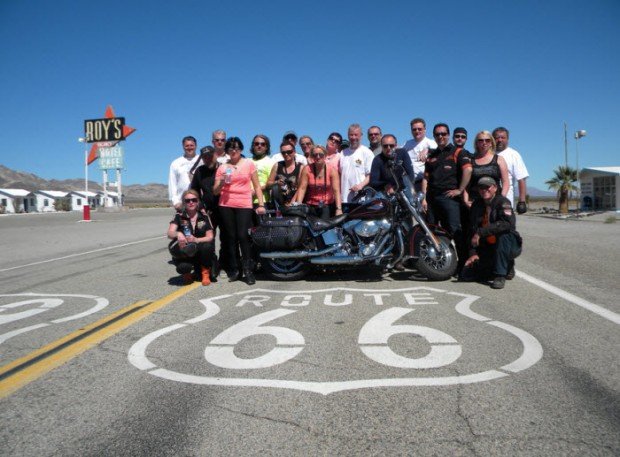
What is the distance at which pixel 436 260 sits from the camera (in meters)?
6.63

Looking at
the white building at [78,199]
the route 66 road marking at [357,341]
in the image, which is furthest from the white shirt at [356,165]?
the white building at [78,199]

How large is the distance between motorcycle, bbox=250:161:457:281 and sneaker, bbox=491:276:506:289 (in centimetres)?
61

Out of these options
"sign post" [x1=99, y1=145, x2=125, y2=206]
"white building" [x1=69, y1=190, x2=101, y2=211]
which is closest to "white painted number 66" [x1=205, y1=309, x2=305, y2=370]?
"sign post" [x1=99, y1=145, x2=125, y2=206]

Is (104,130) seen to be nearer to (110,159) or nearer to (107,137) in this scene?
(107,137)

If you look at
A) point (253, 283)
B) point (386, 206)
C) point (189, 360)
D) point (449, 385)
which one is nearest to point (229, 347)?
point (189, 360)

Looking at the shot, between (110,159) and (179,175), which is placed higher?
(110,159)

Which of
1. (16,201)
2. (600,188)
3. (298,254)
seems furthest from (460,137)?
(16,201)

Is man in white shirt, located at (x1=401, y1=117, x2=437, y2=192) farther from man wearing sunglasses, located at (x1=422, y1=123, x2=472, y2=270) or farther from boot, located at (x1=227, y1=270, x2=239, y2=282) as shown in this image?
boot, located at (x1=227, y1=270, x2=239, y2=282)

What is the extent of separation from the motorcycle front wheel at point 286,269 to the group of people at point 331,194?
0.31 metres

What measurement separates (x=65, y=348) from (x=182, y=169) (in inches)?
181

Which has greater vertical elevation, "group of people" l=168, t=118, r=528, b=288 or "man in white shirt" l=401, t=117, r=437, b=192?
"man in white shirt" l=401, t=117, r=437, b=192

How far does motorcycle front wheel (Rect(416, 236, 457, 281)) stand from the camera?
658 cm

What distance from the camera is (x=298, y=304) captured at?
17.5 feet

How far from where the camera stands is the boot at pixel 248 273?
22.0ft
